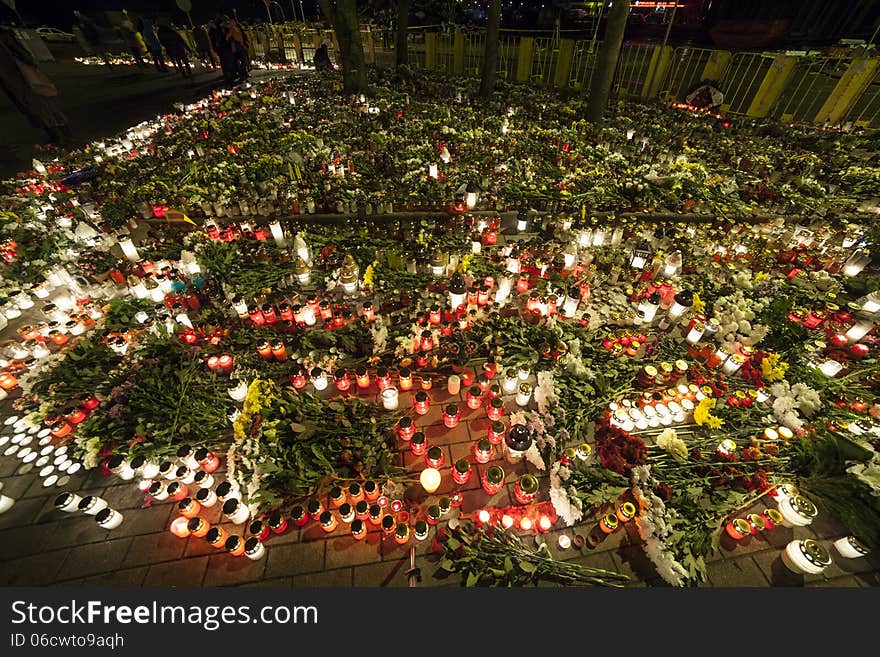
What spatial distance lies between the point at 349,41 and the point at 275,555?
18234 millimetres

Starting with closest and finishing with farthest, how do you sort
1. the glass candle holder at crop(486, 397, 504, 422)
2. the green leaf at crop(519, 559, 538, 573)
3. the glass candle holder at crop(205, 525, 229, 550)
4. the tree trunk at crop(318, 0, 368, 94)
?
the green leaf at crop(519, 559, 538, 573) → the glass candle holder at crop(205, 525, 229, 550) → the glass candle holder at crop(486, 397, 504, 422) → the tree trunk at crop(318, 0, 368, 94)

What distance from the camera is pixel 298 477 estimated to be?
3705 millimetres

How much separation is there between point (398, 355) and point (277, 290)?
9.09 feet

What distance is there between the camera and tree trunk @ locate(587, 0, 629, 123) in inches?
448

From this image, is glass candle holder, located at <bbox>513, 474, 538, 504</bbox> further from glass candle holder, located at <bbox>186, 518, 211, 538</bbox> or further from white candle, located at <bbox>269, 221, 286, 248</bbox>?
white candle, located at <bbox>269, 221, 286, 248</bbox>

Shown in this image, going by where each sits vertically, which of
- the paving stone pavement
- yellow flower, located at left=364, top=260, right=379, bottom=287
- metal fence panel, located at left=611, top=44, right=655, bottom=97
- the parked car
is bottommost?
the paving stone pavement

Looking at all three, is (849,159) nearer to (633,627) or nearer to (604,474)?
(604,474)

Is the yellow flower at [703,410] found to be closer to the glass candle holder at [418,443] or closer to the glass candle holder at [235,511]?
the glass candle holder at [418,443]

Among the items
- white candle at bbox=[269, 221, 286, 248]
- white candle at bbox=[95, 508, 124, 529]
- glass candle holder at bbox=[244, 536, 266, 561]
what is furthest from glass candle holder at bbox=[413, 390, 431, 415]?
white candle at bbox=[269, 221, 286, 248]

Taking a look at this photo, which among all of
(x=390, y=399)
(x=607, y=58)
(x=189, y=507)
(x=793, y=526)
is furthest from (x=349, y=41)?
(x=793, y=526)

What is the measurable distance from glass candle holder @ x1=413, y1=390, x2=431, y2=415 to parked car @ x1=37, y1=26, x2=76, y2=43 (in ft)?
143

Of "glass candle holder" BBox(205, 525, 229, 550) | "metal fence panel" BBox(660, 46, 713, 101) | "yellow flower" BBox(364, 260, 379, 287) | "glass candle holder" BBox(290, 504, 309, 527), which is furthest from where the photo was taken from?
"metal fence panel" BBox(660, 46, 713, 101)

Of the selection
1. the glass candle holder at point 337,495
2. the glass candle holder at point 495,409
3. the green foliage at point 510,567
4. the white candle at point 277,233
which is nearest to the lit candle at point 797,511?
the green foliage at point 510,567

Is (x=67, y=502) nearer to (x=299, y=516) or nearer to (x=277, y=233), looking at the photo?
(x=299, y=516)
